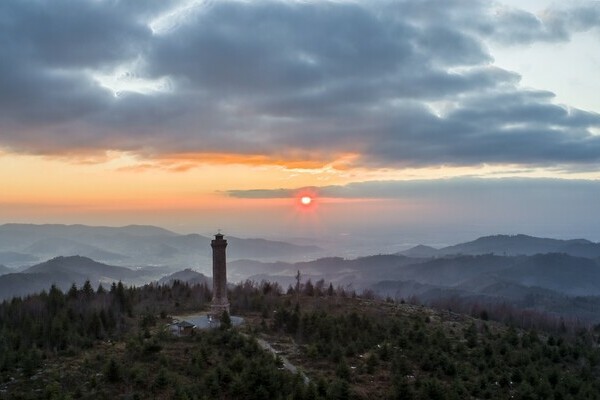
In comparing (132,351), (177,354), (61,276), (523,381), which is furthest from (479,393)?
(61,276)

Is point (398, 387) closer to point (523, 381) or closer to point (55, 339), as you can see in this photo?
point (523, 381)

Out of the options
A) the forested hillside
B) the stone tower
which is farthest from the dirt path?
the stone tower

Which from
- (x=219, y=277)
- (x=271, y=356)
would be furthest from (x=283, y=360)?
(x=219, y=277)

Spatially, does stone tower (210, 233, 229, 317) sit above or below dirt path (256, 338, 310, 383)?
above

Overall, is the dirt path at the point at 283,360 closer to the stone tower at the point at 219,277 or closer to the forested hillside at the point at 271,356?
the forested hillside at the point at 271,356

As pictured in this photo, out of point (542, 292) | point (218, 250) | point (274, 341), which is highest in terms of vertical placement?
point (218, 250)

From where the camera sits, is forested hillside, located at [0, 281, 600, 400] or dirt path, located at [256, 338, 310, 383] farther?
dirt path, located at [256, 338, 310, 383]

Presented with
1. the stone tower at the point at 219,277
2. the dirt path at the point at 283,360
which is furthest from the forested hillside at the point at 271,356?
the stone tower at the point at 219,277

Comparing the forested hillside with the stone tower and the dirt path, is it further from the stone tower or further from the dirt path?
the stone tower

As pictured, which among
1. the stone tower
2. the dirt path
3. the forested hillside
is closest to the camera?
the forested hillside
